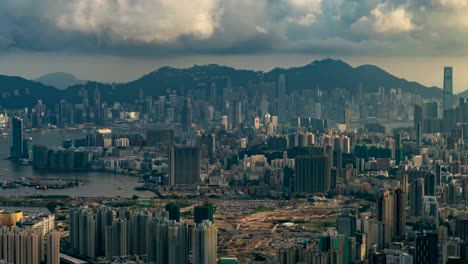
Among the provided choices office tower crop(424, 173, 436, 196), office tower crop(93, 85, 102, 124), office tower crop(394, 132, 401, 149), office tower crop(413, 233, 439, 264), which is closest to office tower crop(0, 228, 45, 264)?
office tower crop(413, 233, 439, 264)

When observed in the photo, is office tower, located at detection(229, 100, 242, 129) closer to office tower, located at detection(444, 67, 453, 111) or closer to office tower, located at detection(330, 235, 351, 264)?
office tower, located at detection(444, 67, 453, 111)

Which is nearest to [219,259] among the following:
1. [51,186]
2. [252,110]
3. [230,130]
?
[51,186]

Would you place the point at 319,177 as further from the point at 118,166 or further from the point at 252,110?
the point at 252,110

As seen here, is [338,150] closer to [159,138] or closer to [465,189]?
[465,189]

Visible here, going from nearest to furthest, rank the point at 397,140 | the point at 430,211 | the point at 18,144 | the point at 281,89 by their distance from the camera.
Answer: the point at 430,211
the point at 397,140
the point at 18,144
the point at 281,89

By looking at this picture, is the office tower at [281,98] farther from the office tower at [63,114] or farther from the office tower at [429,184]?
the office tower at [429,184]

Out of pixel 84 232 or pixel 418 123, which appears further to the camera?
pixel 418 123

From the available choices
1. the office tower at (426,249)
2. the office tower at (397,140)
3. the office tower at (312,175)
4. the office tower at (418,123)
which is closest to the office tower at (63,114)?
the office tower at (418,123)

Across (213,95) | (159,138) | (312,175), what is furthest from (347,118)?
(312,175)
